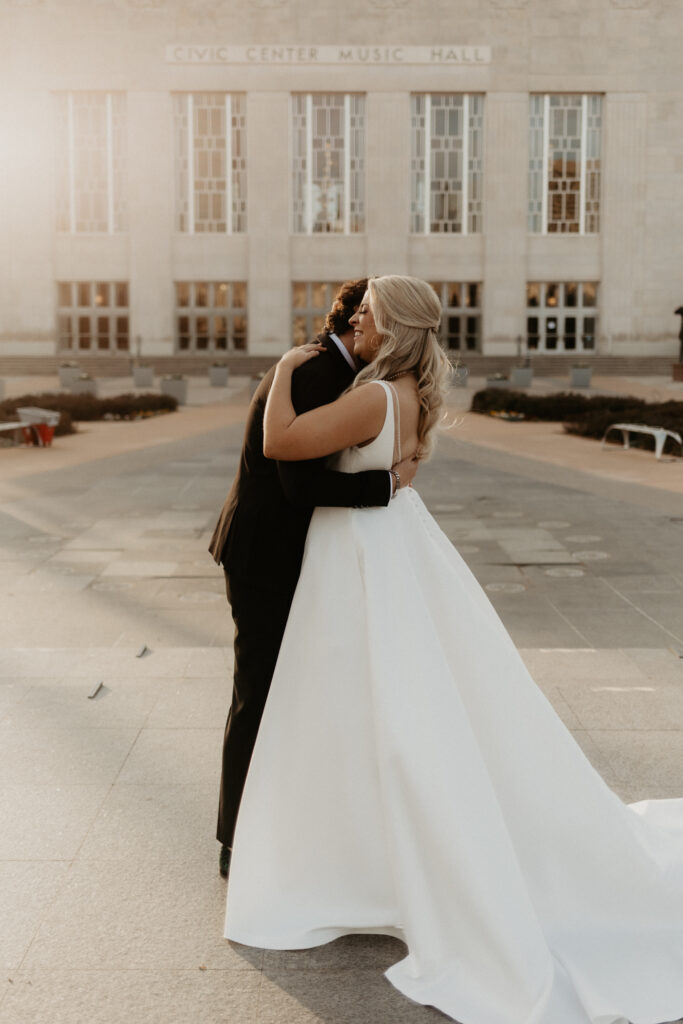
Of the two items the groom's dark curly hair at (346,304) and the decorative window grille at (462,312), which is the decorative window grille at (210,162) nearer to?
the decorative window grille at (462,312)

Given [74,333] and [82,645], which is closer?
[82,645]

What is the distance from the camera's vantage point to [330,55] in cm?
4847

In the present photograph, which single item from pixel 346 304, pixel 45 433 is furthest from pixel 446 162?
pixel 346 304

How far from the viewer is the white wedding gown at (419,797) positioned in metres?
2.95

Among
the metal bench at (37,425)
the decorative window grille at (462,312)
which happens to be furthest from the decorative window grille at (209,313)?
the metal bench at (37,425)

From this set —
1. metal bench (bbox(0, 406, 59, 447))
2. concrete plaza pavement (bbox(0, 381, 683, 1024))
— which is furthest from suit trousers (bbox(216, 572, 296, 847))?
metal bench (bbox(0, 406, 59, 447))

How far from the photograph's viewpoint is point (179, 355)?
50188 mm

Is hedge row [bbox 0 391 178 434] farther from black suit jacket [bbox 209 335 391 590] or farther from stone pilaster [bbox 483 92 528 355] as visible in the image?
stone pilaster [bbox 483 92 528 355]

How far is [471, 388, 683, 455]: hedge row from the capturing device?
19203mm

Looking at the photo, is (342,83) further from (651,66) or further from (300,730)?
(300,730)

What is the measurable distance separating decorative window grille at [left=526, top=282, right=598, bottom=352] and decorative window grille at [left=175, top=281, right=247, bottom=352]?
42.1 feet

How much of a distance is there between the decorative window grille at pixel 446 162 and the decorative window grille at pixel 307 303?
15.8 ft

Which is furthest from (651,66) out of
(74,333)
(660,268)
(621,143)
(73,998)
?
(73,998)

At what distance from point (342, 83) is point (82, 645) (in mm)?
46184
